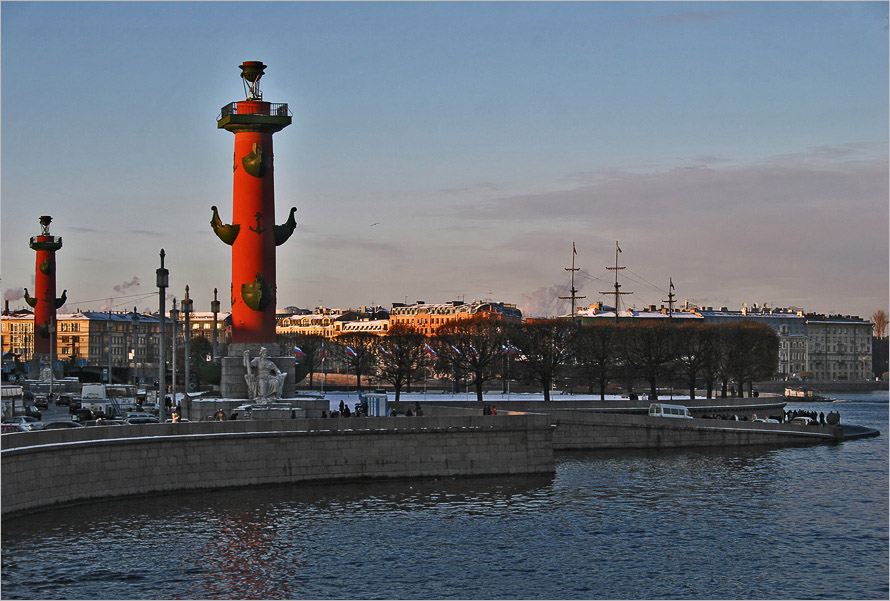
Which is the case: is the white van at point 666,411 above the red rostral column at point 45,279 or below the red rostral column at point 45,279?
below

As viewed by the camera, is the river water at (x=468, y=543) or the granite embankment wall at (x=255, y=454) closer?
the river water at (x=468, y=543)

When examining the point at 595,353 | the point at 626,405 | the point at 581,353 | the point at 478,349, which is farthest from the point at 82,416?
the point at 581,353

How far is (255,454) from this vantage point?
40250 mm

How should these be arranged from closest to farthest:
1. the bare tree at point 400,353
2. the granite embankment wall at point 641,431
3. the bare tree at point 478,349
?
the granite embankment wall at point 641,431
the bare tree at point 478,349
the bare tree at point 400,353

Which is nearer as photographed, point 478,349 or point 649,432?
point 649,432

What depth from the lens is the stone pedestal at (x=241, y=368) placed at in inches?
1864

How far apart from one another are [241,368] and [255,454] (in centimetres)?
775

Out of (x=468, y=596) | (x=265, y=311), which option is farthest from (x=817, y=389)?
(x=468, y=596)

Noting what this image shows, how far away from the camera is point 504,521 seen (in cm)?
3538

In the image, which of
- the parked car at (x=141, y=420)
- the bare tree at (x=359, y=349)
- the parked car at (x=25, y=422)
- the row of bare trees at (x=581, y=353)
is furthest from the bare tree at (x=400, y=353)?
the parked car at (x=25, y=422)

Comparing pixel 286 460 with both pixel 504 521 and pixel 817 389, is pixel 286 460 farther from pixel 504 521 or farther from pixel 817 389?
pixel 817 389

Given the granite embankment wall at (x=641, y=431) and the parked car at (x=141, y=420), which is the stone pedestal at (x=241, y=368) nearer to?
the parked car at (x=141, y=420)

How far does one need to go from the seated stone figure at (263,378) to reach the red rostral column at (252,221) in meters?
1.28

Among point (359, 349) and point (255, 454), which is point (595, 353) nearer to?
point (359, 349)
